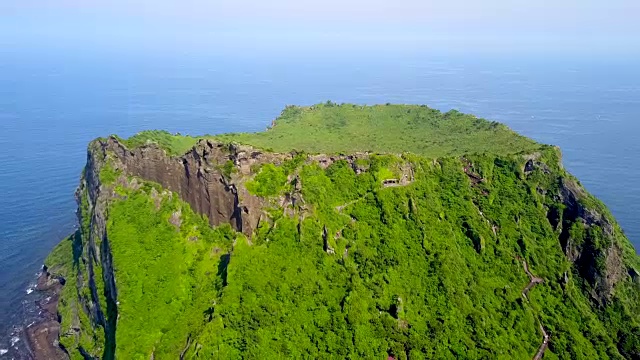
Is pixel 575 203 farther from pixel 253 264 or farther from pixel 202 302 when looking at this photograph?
pixel 202 302

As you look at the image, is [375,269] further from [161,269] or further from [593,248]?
[593,248]

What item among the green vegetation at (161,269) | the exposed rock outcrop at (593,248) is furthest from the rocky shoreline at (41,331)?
the exposed rock outcrop at (593,248)

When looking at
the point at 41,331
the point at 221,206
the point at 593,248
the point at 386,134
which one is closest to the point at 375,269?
the point at 221,206

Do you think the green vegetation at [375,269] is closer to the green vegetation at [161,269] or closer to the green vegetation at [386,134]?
the green vegetation at [161,269]

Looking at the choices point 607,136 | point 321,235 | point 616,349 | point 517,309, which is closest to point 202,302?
point 321,235

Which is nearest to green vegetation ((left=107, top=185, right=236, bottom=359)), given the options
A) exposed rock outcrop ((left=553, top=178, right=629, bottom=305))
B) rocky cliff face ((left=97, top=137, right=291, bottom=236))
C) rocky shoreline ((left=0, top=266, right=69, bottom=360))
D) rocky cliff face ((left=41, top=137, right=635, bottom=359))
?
rocky cliff face ((left=97, top=137, right=291, bottom=236))
